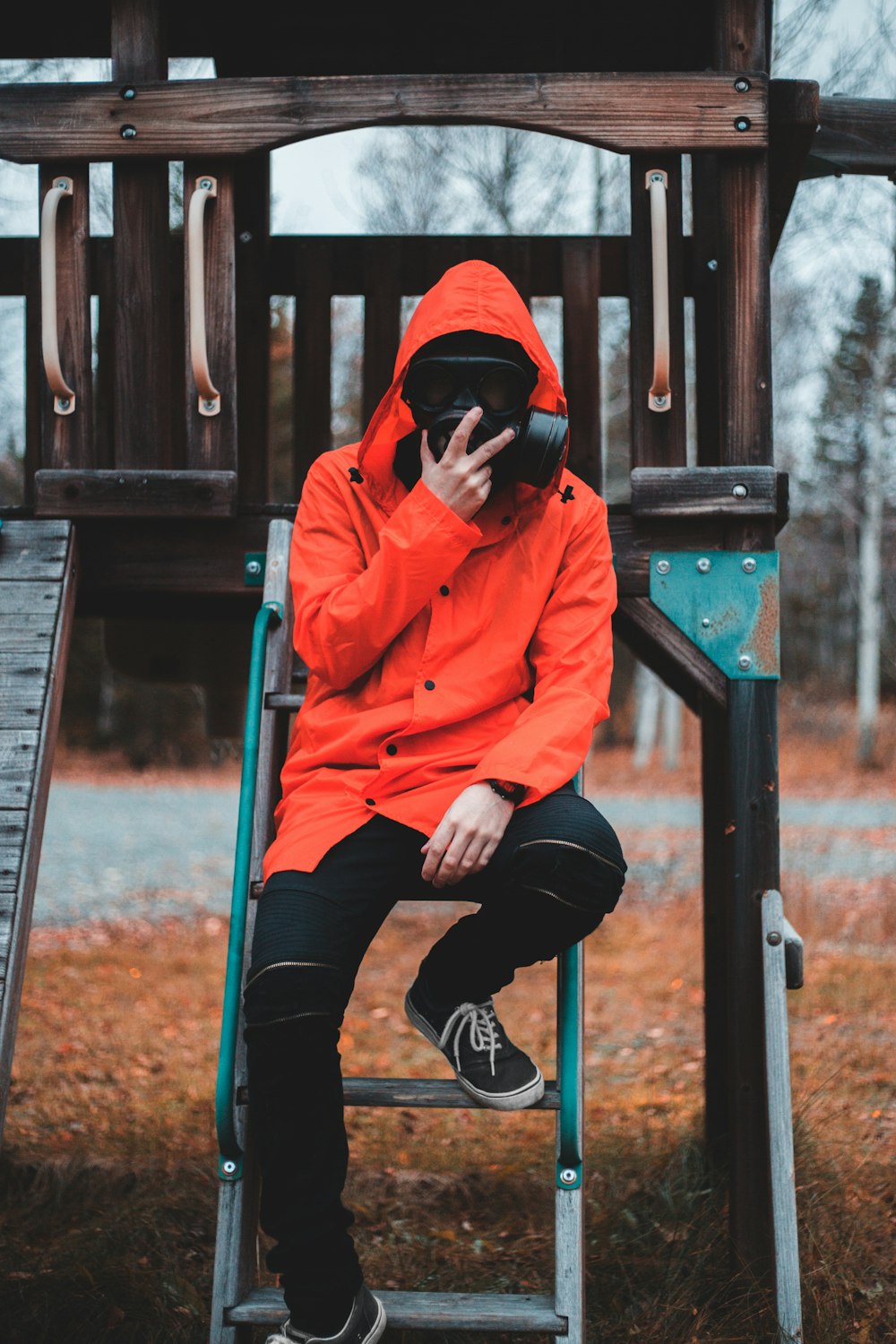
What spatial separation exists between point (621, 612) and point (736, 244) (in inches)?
39.7

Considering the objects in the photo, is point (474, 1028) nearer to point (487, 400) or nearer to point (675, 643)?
point (675, 643)

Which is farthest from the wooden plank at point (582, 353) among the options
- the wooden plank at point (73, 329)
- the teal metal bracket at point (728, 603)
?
the wooden plank at point (73, 329)

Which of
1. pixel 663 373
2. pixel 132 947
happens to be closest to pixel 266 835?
pixel 663 373

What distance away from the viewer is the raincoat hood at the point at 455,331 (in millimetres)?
2391

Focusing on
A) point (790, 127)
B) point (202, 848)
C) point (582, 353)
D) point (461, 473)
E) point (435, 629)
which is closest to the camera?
point (461, 473)

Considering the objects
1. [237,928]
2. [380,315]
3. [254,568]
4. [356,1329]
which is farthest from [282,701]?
[380,315]

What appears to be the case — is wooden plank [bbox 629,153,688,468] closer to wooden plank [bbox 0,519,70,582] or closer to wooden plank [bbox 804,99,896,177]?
wooden plank [bbox 804,99,896,177]

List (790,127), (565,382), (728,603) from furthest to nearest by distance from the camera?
(565,382) → (790,127) → (728,603)

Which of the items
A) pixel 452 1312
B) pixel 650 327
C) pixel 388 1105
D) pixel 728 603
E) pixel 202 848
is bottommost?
pixel 202 848

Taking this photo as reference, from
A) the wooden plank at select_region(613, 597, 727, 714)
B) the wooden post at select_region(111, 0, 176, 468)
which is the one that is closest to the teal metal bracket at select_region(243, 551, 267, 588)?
the wooden post at select_region(111, 0, 176, 468)

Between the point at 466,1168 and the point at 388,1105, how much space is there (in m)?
1.79

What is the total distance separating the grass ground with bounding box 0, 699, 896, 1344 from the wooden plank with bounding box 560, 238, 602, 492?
206 centimetres

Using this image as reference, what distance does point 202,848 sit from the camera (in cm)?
1308

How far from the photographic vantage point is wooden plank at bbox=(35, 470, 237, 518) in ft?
10.2
